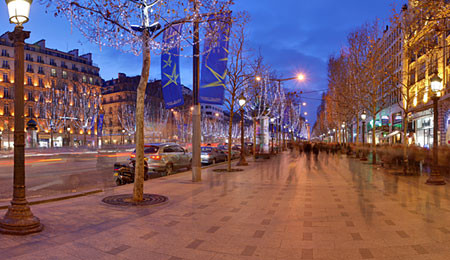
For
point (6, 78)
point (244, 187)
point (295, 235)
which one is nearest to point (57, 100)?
point (6, 78)

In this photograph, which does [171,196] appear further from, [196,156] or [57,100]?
[57,100]

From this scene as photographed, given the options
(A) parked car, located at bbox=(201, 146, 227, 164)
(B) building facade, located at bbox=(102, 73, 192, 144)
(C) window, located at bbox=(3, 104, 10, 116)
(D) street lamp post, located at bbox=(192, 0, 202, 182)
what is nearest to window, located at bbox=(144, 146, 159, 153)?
(D) street lamp post, located at bbox=(192, 0, 202, 182)

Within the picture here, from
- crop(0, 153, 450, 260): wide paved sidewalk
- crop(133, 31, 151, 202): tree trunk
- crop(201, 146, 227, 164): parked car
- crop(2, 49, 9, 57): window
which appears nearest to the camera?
crop(0, 153, 450, 260): wide paved sidewalk

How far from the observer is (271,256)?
4.98 m

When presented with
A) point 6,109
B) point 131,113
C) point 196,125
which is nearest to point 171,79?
point 196,125

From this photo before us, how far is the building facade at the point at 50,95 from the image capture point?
63969mm

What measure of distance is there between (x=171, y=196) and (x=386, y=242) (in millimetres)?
6241

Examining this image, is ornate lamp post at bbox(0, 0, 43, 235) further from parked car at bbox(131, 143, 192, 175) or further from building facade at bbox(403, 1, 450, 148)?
building facade at bbox(403, 1, 450, 148)

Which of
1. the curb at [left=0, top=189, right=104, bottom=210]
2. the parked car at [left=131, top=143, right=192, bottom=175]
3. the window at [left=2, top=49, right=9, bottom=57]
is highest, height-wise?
the window at [left=2, top=49, right=9, bottom=57]

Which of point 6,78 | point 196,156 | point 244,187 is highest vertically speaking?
point 6,78

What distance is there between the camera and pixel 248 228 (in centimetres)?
650

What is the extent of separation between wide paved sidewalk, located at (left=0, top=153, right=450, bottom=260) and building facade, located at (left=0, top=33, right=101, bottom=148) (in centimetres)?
5872

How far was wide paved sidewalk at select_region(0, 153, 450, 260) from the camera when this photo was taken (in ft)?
16.8

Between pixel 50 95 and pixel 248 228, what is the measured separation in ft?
236
